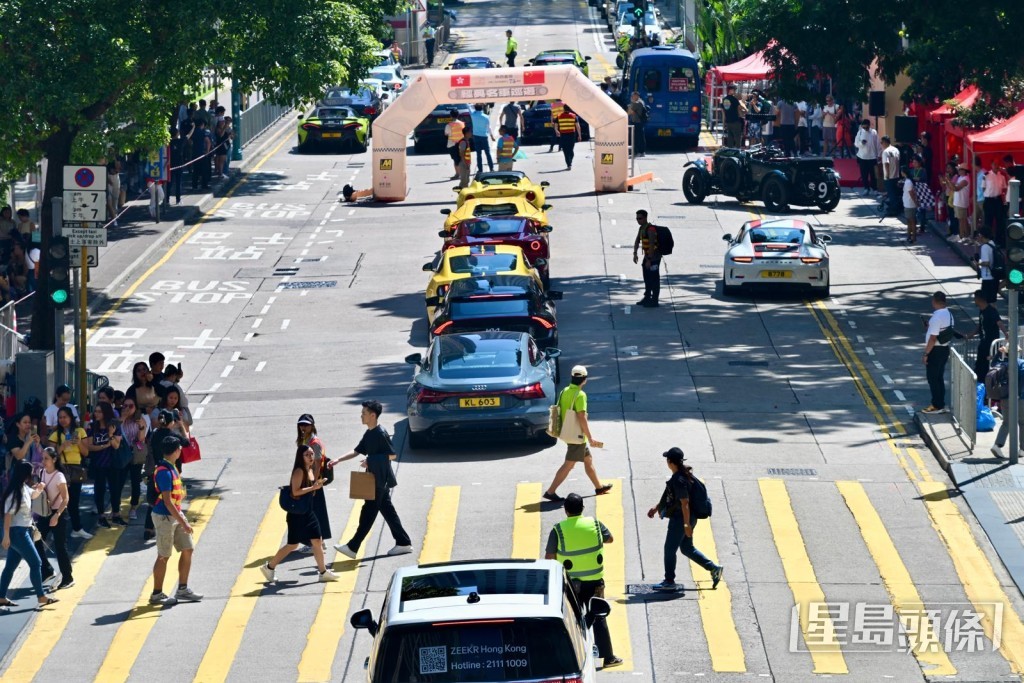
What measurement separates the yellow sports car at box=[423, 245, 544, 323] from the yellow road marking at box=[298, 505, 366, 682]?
9.98 metres

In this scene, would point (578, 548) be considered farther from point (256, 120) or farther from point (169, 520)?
point (256, 120)

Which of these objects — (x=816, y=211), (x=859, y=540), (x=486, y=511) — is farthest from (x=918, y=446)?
(x=816, y=211)

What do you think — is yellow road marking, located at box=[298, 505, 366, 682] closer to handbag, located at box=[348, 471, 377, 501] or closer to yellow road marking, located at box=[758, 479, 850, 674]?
handbag, located at box=[348, 471, 377, 501]

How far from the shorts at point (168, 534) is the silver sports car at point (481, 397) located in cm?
601

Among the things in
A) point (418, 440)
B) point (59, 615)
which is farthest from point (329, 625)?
point (418, 440)

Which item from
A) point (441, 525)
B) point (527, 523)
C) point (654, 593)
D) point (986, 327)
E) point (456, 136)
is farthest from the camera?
point (456, 136)

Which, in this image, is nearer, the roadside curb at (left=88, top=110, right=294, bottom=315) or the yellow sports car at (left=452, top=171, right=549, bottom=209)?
the roadside curb at (left=88, top=110, right=294, bottom=315)

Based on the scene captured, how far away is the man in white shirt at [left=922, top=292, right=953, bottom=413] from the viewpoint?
25078 mm

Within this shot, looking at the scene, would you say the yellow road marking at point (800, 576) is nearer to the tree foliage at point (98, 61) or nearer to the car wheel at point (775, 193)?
the tree foliage at point (98, 61)

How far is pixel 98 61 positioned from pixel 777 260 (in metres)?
12.9

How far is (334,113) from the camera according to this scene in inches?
2207

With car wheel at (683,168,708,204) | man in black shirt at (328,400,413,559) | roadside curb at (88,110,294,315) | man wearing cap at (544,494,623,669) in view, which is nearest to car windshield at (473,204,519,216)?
roadside curb at (88,110,294,315)

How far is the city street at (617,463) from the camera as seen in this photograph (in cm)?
1669


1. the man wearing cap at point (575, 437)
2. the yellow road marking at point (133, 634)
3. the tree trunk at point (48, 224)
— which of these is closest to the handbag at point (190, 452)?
the yellow road marking at point (133, 634)
